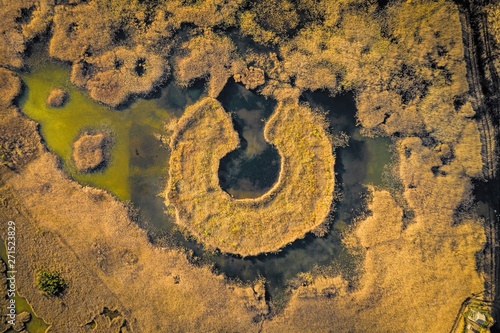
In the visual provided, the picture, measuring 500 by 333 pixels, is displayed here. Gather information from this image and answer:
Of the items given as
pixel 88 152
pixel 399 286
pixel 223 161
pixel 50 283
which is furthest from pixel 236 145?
pixel 50 283

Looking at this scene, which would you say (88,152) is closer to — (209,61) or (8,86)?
(8,86)

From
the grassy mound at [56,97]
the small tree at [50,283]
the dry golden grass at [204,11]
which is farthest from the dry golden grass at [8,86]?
the small tree at [50,283]

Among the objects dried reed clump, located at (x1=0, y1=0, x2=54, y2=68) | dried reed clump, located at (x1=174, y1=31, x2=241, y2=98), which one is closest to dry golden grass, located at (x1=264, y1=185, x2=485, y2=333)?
dried reed clump, located at (x1=174, y1=31, x2=241, y2=98)

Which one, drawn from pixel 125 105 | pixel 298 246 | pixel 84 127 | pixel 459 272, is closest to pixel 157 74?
pixel 125 105

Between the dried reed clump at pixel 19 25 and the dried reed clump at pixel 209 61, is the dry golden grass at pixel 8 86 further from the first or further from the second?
the dried reed clump at pixel 209 61

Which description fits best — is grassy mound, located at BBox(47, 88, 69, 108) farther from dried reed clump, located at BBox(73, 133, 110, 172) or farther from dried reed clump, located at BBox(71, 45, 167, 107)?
dried reed clump, located at BBox(73, 133, 110, 172)

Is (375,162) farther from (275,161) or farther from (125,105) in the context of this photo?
(125,105)

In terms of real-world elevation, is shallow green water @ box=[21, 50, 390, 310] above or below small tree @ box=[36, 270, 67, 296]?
above
